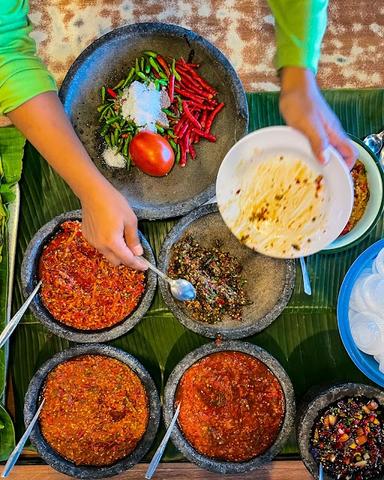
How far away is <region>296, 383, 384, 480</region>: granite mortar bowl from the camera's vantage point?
1.85 meters

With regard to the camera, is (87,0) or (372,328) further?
(87,0)

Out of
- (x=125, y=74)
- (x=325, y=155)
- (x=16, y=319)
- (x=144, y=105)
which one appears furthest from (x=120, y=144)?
(x=325, y=155)

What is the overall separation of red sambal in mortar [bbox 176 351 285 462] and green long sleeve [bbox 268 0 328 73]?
985mm

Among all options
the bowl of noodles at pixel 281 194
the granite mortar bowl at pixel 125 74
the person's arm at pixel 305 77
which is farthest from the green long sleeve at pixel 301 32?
the granite mortar bowl at pixel 125 74

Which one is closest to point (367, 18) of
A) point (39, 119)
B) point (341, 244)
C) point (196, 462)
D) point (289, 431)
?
point (341, 244)

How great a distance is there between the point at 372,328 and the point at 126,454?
944 millimetres

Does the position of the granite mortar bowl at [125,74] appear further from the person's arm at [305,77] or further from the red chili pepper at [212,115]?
the person's arm at [305,77]

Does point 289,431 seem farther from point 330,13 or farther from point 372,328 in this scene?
point 330,13

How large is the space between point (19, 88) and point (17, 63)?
0.30 ft

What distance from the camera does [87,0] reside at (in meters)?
A: 2.23

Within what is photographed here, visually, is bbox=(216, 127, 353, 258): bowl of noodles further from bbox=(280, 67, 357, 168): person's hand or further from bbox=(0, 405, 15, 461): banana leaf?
bbox=(0, 405, 15, 461): banana leaf

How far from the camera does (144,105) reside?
6.67ft

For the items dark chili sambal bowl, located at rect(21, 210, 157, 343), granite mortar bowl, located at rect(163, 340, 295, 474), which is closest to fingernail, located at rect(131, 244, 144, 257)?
dark chili sambal bowl, located at rect(21, 210, 157, 343)

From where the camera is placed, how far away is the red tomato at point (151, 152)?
6.47 feet
